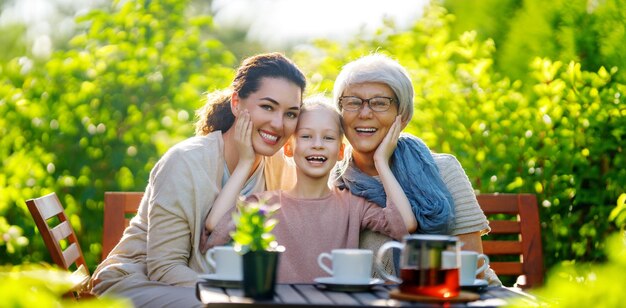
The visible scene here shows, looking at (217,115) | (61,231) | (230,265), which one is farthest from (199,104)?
(230,265)

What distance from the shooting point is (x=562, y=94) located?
17.2 ft

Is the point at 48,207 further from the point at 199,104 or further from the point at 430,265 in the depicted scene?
the point at 430,265

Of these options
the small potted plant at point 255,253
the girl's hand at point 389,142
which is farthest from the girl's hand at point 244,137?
the small potted plant at point 255,253

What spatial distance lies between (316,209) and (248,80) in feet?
2.21

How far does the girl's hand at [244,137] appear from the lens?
390 cm

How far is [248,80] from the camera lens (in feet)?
13.3

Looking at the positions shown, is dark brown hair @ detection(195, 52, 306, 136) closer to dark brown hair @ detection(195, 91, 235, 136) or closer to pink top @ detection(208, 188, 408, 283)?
dark brown hair @ detection(195, 91, 235, 136)

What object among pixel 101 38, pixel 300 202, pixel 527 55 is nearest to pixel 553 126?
pixel 527 55

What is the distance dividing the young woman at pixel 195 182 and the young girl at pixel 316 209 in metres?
0.11

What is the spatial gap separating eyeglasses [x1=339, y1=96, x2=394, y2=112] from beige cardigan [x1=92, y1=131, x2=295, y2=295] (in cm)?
52

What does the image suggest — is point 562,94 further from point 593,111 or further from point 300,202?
point 300,202

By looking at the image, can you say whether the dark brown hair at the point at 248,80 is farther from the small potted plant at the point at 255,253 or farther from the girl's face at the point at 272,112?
the small potted plant at the point at 255,253

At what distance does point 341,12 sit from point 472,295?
9.81 metres

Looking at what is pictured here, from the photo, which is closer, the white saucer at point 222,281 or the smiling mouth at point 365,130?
the white saucer at point 222,281
